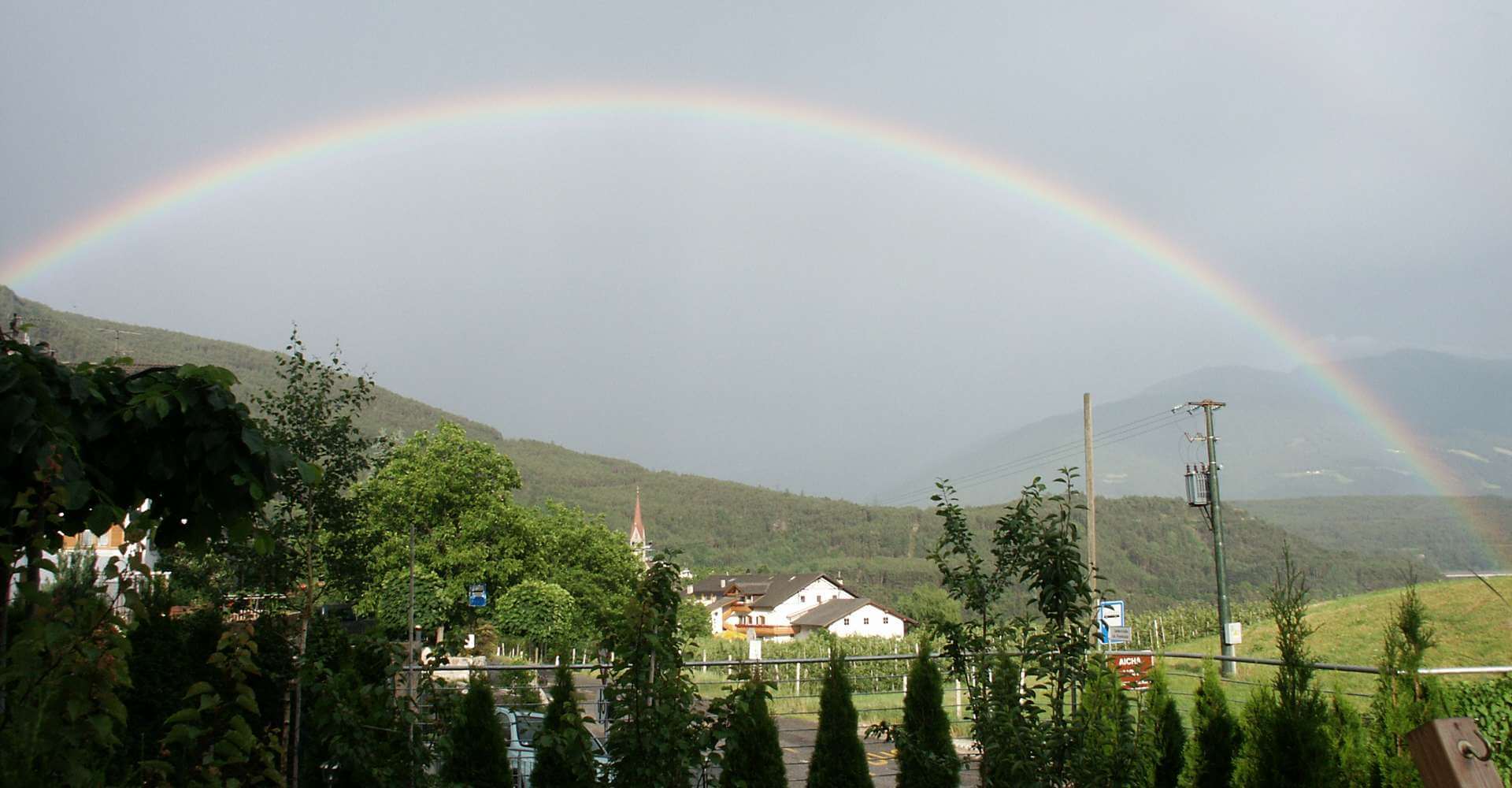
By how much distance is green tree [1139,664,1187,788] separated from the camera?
7.27 meters

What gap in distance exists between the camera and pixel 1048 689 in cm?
634

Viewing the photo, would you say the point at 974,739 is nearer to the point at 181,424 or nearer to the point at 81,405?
the point at 181,424

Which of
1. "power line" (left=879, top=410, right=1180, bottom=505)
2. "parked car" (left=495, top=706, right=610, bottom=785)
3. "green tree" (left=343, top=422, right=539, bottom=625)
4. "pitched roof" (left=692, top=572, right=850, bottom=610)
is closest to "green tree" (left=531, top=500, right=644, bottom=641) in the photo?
"green tree" (left=343, top=422, right=539, bottom=625)

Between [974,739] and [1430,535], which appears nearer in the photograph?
[974,739]

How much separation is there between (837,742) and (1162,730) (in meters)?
2.60

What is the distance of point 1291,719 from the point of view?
19.7 feet

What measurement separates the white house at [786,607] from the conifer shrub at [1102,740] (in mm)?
76966

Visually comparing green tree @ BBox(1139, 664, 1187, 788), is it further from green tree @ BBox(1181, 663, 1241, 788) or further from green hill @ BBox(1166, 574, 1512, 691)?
green hill @ BBox(1166, 574, 1512, 691)

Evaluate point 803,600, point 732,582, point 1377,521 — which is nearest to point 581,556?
point 803,600

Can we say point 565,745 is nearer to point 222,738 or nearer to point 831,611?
point 222,738

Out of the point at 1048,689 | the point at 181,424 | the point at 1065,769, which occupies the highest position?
the point at 181,424

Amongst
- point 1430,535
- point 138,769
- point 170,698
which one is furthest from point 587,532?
point 1430,535

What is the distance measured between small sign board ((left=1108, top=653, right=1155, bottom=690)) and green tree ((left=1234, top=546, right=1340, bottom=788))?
907 mm

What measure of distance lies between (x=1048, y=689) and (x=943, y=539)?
3.81ft
